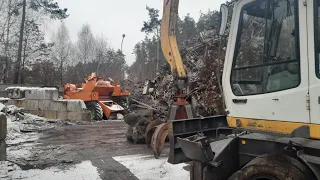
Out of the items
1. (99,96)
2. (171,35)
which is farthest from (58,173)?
(99,96)

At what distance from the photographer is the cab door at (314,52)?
2.76 meters

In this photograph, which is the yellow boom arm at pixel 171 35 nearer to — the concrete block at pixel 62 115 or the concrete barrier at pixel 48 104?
the concrete barrier at pixel 48 104

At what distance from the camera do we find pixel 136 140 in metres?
8.79

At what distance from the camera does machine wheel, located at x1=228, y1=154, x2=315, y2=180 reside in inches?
105

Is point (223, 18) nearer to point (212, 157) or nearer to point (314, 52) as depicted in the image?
point (314, 52)

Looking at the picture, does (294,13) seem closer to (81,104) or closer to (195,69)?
(195,69)

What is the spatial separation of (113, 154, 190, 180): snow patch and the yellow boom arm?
1977mm

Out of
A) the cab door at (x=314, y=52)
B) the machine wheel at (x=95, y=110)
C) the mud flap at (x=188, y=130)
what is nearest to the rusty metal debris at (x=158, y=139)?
the mud flap at (x=188, y=130)

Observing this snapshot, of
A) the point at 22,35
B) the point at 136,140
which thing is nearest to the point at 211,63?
the point at 136,140

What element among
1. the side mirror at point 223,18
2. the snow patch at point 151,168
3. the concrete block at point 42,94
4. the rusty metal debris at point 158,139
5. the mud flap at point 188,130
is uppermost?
the side mirror at point 223,18

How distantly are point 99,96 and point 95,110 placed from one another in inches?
53.1

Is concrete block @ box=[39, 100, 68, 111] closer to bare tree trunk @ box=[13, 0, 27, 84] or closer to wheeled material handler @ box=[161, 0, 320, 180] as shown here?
wheeled material handler @ box=[161, 0, 320, 180]

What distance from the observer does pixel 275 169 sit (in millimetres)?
2746

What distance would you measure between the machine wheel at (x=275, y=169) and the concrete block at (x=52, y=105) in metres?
12.1
